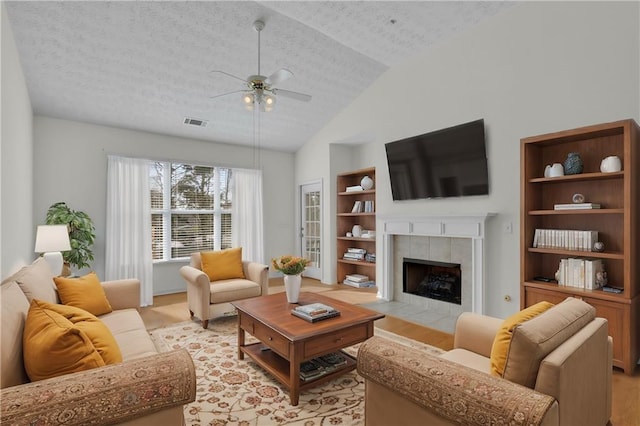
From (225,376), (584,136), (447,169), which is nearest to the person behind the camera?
(225,376)

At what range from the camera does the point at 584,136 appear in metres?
2.98

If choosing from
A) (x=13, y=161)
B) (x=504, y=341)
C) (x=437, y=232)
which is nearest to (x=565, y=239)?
(x=437, y=232)

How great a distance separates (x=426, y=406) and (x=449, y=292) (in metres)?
3.35

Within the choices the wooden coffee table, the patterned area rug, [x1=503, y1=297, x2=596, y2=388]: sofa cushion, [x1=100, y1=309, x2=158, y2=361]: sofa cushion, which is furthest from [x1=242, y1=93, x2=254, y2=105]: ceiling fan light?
[x1=503, y1=297, x2=596, y2=388]: sofa cushion

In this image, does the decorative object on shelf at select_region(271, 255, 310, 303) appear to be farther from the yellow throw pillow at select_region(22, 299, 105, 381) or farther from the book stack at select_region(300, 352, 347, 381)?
the yellow throw pillow at select_region(22, 299, 105, 381)

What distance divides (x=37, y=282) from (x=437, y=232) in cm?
392

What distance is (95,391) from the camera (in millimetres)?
1171

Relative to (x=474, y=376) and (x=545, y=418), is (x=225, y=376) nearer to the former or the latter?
(x=474, y=376)

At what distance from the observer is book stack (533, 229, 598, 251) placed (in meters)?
2.93

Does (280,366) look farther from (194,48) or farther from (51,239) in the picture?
(194,48)

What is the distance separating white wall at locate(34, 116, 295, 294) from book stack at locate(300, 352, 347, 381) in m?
3.79

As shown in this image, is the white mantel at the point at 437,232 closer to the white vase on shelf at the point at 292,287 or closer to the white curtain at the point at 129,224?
the white vase on shelf at the point at 292,287

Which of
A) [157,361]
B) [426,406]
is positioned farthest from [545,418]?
[157,361]

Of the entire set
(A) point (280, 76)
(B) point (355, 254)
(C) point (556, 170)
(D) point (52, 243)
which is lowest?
(B) point (355, 254)
